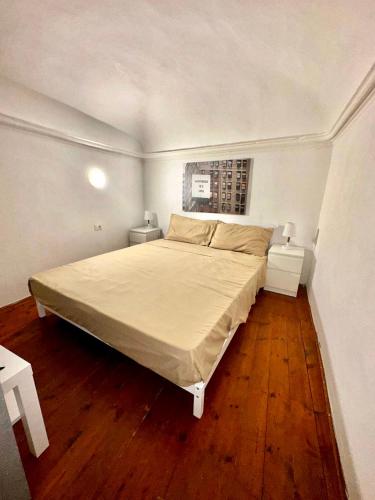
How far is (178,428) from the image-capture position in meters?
1.04

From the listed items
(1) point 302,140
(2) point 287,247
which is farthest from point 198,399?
(1) point 302,140

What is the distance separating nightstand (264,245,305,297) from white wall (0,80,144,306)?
99.4 inches

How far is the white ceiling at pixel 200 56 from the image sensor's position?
106 centimetres

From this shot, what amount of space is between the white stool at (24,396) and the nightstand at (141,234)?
2550mm

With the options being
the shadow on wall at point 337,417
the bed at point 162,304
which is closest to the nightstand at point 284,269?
the bed at point 162,304

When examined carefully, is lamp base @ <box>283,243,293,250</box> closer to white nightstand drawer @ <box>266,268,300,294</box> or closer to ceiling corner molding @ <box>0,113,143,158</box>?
white nightstand drawer @ <box>266,268,300,294</box>

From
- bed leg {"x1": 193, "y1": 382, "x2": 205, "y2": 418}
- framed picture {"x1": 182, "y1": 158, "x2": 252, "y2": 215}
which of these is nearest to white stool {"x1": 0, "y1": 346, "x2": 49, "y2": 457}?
bed leg {"x1": 193, "y1": 382, "x2": 205, "y2": 418}

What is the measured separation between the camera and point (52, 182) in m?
2.30

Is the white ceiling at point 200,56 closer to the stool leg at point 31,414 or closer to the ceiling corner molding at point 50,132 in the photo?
the ceiling corner molding at point 50,132

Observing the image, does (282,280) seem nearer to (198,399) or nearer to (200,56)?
(198,399)

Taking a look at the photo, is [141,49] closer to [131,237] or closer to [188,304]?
[188,304]

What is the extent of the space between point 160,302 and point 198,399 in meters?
0.59

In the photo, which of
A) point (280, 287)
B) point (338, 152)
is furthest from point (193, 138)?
point (280, 287)

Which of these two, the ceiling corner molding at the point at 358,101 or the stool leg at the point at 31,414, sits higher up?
the ceiling corner molding at the point at 358,101
